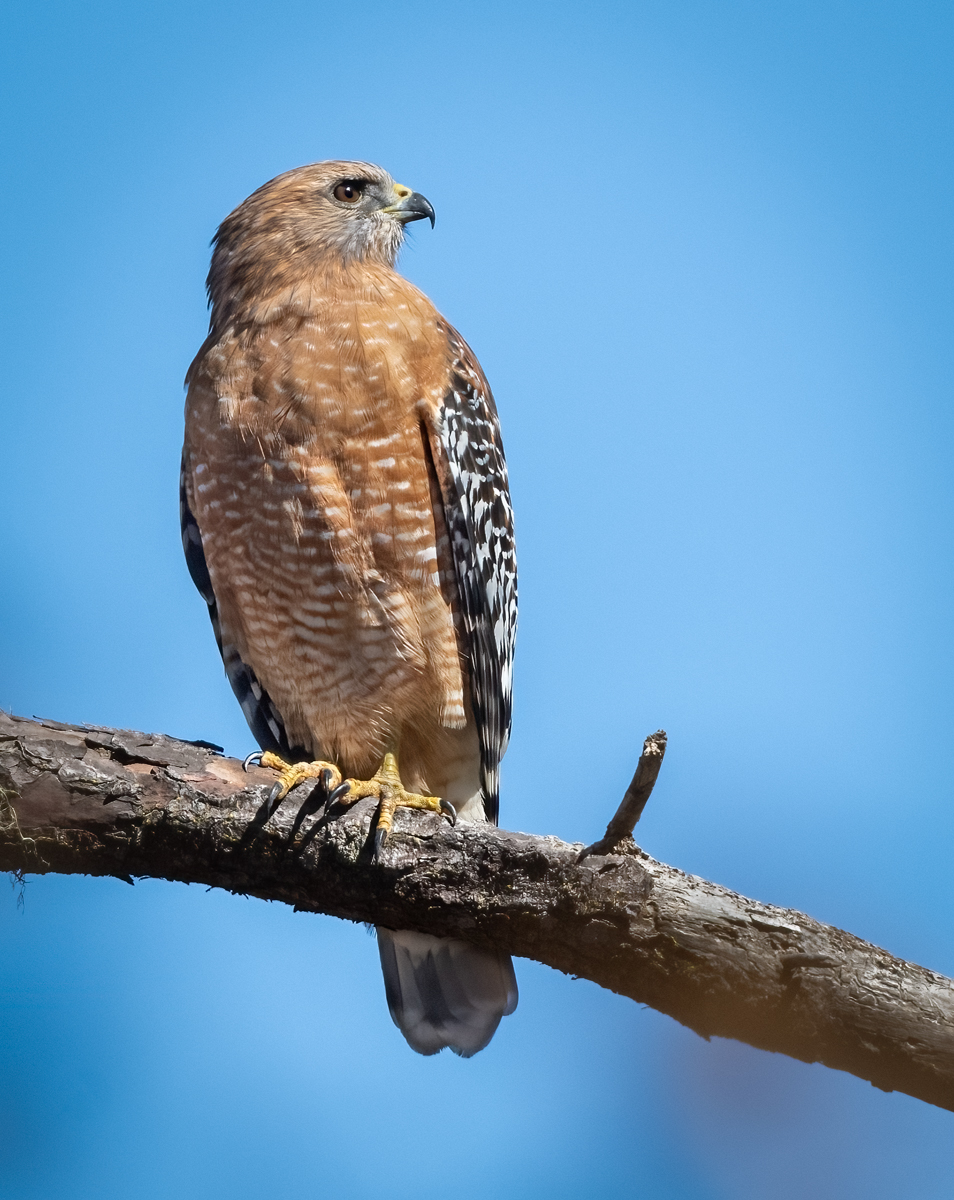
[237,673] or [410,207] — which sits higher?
[410,207]

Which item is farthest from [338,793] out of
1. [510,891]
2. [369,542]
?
[369,542]

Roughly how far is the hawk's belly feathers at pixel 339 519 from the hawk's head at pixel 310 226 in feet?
1.53

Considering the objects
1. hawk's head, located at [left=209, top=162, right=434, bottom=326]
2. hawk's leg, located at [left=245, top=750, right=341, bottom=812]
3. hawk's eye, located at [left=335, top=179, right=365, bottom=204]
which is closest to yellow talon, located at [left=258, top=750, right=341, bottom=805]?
hawk's leg, located at [left=245, top=750, right=341, bottom=812]

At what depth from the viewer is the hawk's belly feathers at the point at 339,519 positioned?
534 centimetres

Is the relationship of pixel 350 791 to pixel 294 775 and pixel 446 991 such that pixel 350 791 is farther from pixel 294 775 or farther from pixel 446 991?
pixel 446 991

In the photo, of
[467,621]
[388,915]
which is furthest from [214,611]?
[388,915]

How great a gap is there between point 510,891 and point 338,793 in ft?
2.86

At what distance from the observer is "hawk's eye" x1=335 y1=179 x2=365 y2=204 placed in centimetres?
651

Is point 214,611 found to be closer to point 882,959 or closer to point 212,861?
point 212,861

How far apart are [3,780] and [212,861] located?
816 mm

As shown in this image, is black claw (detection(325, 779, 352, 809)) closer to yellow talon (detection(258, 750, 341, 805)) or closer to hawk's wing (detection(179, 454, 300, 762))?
yellow talon (detection(258, 750, 341, 805))

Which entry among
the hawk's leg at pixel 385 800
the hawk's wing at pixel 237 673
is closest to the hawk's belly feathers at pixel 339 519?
the hawk's wing at pixel 237 673

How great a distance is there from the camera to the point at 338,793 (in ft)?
15.6

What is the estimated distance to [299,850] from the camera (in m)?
4.48
